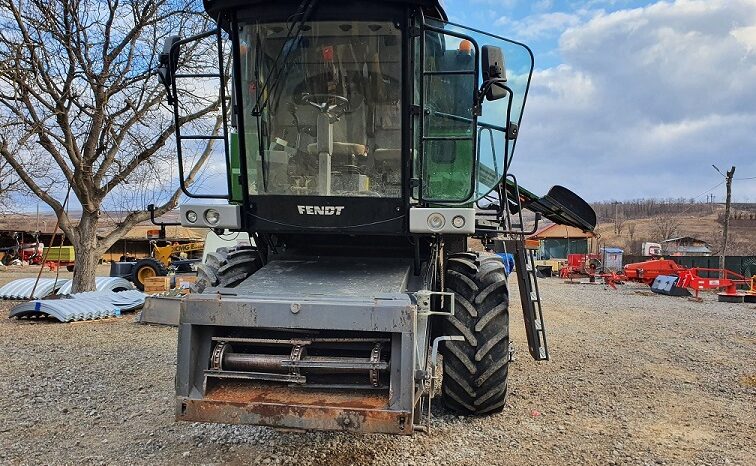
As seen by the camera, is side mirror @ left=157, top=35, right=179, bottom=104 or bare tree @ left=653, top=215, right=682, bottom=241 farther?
bare tree @ left=653, top=215, right=682, bottom=241

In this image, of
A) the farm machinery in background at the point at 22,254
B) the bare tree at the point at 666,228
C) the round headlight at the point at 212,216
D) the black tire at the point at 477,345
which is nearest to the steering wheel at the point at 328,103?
the round headlight at the point at 212,216

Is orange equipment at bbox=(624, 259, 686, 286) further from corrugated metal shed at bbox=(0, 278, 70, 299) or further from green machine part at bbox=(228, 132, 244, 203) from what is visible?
green machine part at bbox=(228, 132, 244, 203)

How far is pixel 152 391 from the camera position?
630 centimetres

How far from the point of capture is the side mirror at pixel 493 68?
4332mm

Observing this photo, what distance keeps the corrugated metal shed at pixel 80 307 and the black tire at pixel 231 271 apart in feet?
22.6

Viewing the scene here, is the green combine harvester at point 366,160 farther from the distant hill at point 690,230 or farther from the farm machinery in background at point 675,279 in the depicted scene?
the distant hill at point 690,230

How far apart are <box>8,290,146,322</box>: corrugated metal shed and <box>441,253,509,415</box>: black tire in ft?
29.3

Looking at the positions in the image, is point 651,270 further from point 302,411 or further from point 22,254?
point 22,254

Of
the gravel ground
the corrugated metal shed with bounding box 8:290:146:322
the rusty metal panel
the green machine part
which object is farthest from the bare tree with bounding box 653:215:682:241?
the rusty metal panel

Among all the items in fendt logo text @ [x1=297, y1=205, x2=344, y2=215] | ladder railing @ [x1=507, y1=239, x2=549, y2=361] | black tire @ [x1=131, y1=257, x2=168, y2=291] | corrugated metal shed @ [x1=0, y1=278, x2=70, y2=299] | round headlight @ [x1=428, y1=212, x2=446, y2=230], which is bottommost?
corrugated metal shed @ [x1=0, y1=278, x2=70, y2=299]

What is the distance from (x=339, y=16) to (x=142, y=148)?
10.8 meters

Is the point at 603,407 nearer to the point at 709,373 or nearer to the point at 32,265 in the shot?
the point at 709,373

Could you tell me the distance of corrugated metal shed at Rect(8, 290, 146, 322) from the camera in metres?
11.2

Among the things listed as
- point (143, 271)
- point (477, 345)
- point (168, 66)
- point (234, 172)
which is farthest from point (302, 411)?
point (143, 271)
